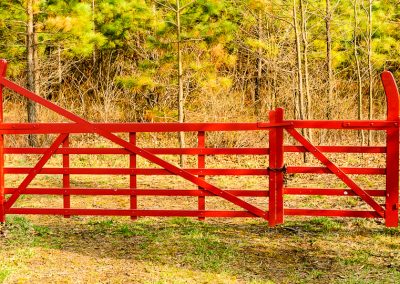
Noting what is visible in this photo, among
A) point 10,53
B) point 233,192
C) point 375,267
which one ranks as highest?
point 10,53

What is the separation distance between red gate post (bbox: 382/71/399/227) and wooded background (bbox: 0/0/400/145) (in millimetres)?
7182

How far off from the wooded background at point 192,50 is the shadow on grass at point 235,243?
6852 mm

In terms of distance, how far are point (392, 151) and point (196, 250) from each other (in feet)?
8.33

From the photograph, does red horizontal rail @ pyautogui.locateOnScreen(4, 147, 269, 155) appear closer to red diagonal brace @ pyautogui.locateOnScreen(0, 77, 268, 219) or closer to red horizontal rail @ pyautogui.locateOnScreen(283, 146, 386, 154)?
red diagonal brace @ pyautogui.locateOnScreen(0, 77, 268, 219)

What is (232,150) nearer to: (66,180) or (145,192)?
(145,192)

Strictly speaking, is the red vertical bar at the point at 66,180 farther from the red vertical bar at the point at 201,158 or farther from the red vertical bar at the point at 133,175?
the red vertical bar at the point at 201,158

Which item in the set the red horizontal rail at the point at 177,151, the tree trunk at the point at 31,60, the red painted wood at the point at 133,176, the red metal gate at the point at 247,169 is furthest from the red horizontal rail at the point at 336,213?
the tree trunk at the point at 31,60

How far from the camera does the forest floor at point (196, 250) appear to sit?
595 cm

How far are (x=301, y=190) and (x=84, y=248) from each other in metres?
2.63

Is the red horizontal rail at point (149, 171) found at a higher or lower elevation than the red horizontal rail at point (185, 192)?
higher

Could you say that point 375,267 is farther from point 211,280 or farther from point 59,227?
point 59,227

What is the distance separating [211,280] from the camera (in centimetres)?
581

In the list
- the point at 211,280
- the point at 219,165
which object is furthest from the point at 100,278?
the point at 219,165

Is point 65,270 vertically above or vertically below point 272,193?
below
